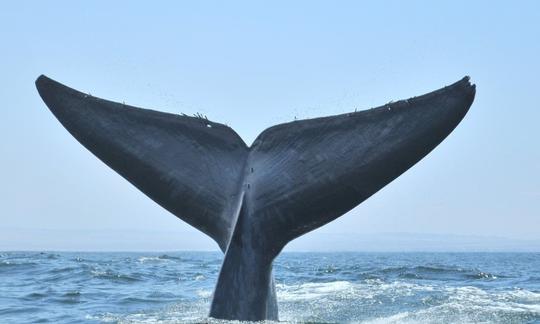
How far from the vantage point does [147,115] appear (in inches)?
273

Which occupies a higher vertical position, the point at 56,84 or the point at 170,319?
the point at 56,84

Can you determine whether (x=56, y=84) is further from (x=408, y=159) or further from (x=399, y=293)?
(x=399, y=293)

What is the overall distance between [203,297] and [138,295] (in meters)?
1.38

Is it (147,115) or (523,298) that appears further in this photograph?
(523,298)

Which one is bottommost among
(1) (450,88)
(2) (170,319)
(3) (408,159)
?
(2) (170,319)

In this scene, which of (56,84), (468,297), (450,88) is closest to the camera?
(450,88)

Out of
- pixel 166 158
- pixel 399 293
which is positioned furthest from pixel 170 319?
pixel 399 293

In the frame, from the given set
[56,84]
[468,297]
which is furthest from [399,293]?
[56,84]

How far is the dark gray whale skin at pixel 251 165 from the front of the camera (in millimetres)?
6352

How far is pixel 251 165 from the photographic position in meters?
6.90

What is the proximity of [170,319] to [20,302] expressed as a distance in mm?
4633

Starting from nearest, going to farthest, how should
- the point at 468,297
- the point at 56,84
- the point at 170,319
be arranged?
the point at 56,84
the point at 170,319
the point at 468,297

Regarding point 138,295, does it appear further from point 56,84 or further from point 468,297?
point 56,84

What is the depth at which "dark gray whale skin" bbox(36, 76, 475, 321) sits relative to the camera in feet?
20.8
